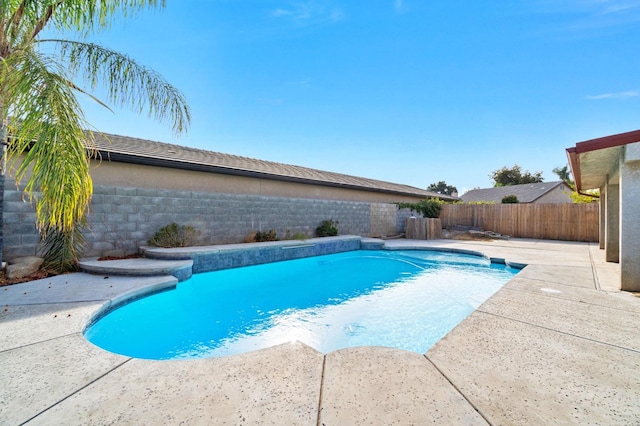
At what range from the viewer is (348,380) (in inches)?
83.7

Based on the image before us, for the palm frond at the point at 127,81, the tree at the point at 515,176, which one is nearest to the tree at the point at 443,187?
the tree at the point at 515,176

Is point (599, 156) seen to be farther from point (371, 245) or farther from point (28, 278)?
point (28, 278)

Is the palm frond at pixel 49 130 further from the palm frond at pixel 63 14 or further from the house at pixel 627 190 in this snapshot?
the house at pixel 627 190

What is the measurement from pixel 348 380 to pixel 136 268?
5569 millimetres

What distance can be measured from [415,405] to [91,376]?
96.9 inches

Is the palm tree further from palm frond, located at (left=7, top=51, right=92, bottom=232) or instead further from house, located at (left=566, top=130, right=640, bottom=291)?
house, located at (left=566, top=130, right=640, bottom=291)

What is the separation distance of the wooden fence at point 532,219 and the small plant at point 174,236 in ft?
50.2

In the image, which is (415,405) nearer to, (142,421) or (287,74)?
(142,421)

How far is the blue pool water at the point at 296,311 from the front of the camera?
3857 mm

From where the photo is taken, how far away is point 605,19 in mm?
7711

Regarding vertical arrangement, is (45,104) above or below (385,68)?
below

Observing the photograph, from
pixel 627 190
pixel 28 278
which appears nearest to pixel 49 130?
pixel 28 278

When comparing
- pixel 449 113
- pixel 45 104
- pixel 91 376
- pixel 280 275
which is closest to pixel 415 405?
pixel 91 376

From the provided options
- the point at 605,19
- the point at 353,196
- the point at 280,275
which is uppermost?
the point at 605,19
